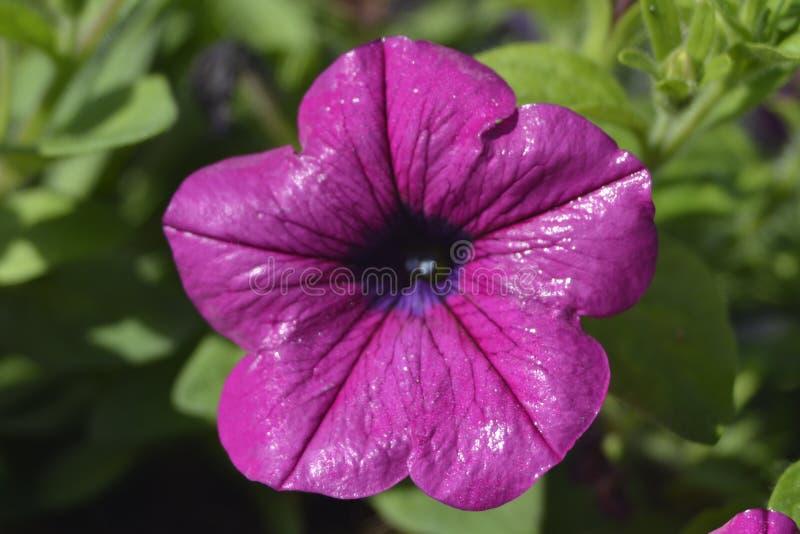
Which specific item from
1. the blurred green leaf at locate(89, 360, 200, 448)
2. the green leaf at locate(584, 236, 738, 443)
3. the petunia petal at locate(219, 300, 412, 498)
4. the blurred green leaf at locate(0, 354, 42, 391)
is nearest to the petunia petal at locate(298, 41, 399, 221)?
the petunia petal at locate(219, 300, 412, 498)

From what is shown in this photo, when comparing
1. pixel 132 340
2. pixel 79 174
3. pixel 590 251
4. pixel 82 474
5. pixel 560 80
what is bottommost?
pixel 82 474

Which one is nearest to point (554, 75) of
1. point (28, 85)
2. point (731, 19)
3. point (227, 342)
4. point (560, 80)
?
point (560, 80)

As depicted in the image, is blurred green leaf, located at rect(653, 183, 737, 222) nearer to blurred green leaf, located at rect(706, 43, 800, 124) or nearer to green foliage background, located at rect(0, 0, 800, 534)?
green foliage background, located at rect(0, 0, 800, 534)

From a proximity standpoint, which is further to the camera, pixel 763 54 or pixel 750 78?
pixel 750 78

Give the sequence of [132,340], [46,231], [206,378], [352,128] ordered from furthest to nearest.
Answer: [132,340] → [46,231] → [206,378] → [352,128]

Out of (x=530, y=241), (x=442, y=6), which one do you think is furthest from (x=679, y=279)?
(x=442, y=6)

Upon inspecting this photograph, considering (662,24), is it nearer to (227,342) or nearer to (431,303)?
(431,303)

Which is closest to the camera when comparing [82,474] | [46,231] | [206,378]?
[206,378]
